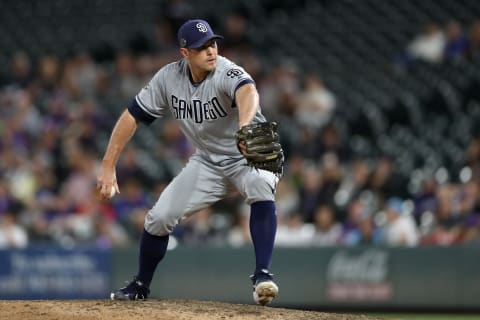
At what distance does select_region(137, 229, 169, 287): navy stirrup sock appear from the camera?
577 centimetres

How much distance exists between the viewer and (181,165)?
36.9ft

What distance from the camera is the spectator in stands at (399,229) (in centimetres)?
961

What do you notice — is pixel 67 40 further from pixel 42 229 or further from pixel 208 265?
pixel 208 265

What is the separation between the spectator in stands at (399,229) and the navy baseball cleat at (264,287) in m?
4.49

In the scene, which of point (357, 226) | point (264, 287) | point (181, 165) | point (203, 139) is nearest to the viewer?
point (264, 287)

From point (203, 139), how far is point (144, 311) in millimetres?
→ 1059

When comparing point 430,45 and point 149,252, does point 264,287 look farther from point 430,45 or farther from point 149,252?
point 430,45

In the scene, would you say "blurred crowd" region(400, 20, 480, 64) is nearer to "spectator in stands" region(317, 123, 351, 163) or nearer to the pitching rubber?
"spectator in stands" region(317, 123, 351, 163)

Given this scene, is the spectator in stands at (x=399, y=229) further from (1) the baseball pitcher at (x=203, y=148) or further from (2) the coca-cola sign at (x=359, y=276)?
(1) the baseball pitcher at (x=203, y=148)

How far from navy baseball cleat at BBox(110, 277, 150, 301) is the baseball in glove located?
4.13ft

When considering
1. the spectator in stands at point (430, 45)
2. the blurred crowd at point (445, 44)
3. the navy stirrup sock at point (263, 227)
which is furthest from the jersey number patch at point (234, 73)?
the spectator in stands at point (430, 45)

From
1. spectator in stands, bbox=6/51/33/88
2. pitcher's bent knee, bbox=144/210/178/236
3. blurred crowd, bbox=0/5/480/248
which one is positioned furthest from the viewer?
spectator in stands, bbox=6/51/33/88

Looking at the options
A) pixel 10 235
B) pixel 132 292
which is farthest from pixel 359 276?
pixel 132 292

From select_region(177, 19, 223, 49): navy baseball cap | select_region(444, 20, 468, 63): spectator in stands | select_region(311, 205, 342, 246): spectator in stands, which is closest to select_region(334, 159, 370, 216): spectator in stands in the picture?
select_region(311, 205, 342, 246): spectator in stands
